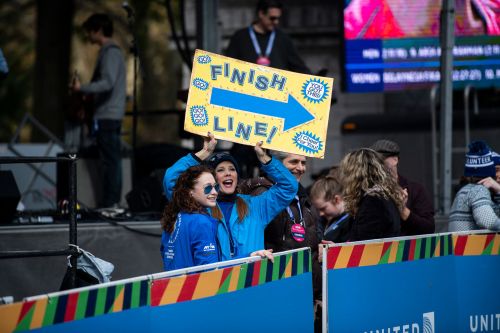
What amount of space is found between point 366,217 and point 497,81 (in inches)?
199

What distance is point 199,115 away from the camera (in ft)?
24.4

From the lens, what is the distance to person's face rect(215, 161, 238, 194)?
23.8ft

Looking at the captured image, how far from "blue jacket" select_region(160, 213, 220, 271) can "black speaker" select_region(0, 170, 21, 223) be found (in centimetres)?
299

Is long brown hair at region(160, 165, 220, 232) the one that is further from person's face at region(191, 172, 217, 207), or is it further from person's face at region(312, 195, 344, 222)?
person's face at region(312, 195, 344, 222)

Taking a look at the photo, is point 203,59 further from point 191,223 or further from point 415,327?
point 415,327

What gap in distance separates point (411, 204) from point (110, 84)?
3862 mm

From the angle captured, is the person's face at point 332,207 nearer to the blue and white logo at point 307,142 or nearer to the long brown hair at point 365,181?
the long brown hair at point 365,181

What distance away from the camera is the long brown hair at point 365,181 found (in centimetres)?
777

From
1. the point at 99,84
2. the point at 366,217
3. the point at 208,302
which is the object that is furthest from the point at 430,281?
the point at 99,84

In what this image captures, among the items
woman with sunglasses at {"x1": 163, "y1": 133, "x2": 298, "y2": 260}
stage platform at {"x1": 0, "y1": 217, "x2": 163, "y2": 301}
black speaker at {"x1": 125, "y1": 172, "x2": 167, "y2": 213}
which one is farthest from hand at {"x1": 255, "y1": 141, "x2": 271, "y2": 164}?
black speaker at {"x1": 125, "y1": 172, "x2": 167, "y2": 213}

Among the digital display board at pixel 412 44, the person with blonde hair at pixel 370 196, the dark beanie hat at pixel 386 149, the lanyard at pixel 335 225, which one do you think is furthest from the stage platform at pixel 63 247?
the digital display board at pixel 412 44

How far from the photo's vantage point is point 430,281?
26.3ft

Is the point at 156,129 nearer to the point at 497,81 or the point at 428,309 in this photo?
the point at 497,81

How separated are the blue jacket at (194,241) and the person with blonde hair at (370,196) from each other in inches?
52.0
